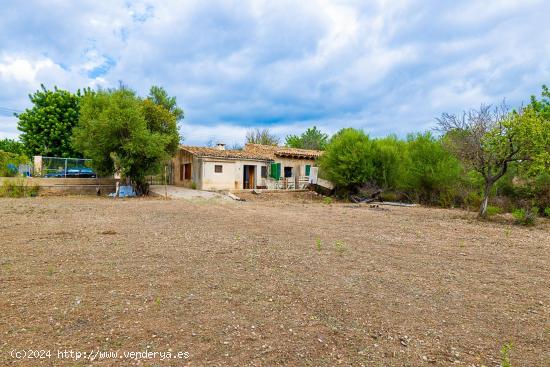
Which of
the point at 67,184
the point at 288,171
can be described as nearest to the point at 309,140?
the point at 288,171

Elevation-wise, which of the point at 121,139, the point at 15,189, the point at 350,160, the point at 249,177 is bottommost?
the point at 15,189

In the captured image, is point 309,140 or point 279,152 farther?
point 309,140

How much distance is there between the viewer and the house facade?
824 inches

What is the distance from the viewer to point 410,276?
464 cm

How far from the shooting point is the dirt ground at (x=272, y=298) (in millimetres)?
2654

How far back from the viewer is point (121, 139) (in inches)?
658

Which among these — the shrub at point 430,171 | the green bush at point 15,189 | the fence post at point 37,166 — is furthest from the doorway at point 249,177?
the green bush at point 15,189

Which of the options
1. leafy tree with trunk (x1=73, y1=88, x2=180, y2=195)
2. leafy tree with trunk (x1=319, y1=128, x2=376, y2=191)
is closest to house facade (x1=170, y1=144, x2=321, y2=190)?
leafy tree with trunk (x1=73, y1=88, x2=180, y2=195)

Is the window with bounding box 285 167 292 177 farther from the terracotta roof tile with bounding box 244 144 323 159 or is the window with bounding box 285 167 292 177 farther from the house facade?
the terracotta roof tile with bounding box 244 144 323 159

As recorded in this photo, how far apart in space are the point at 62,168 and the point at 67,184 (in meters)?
1.36

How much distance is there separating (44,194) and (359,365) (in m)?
18.7

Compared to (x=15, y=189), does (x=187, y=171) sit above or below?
above

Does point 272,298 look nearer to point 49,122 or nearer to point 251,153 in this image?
point 251,153

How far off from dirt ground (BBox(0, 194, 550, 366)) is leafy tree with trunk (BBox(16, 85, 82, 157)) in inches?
791
